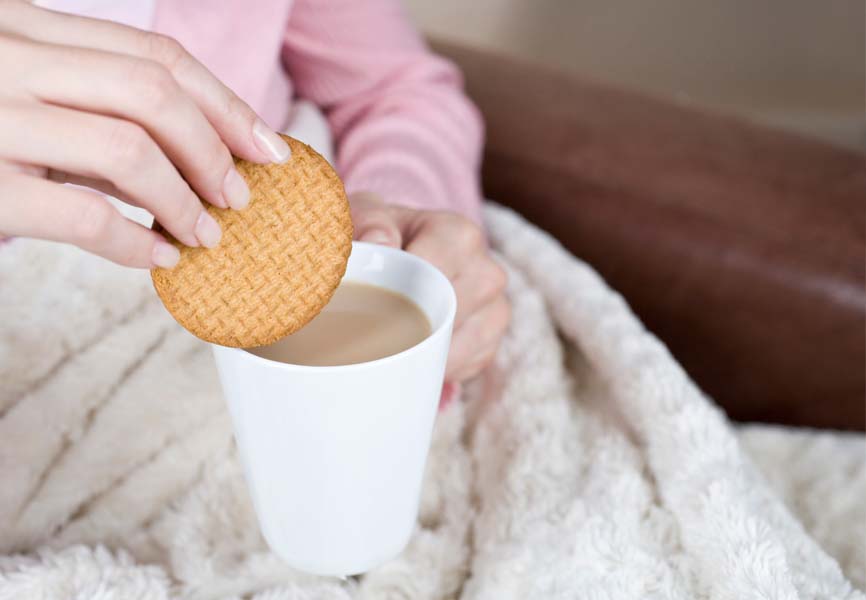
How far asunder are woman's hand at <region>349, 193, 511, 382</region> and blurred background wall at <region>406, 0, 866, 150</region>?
1047 mm

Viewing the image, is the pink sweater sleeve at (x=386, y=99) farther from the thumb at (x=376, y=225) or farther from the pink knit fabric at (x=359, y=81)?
the thumb at (x=376, y=225)

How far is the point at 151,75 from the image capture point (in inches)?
13.1

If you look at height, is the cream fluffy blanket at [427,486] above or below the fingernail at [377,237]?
below

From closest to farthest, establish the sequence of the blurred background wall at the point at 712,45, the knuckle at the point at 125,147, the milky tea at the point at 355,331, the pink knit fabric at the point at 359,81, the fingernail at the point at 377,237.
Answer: the knuckle at the point at 125,147 < the milky tea at the point at 355,331 < the fingernail at the point at 377,237 < the pink knit fabric at the point at 359,81 < the blurred background wall at the point at 712,45

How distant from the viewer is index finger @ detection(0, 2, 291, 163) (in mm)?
347

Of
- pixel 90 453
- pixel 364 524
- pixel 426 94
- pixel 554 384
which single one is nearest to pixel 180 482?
pixel 90 453

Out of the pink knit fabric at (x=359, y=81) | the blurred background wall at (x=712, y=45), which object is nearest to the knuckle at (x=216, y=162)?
the pink knit fabric at (x=359, y=81)

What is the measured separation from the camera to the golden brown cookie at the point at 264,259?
1.23ft

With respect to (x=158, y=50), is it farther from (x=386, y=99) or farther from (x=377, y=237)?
(x=386, y=99)

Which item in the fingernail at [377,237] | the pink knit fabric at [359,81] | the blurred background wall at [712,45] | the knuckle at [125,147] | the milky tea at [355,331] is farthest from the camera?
the blurred background wall at [712,45]

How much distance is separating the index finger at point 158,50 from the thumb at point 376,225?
0.18 meters

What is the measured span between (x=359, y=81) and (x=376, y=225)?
396mm

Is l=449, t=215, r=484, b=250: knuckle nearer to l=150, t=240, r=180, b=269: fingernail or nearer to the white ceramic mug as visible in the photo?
the white ceramic mug

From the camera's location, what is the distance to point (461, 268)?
25.1 inches
